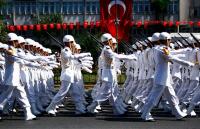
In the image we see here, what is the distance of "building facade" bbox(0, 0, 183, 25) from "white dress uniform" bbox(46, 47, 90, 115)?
63458mm

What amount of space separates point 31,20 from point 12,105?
2619 inches

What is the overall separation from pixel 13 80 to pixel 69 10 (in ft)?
219

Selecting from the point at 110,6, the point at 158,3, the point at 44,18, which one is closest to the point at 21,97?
the point at 110,6

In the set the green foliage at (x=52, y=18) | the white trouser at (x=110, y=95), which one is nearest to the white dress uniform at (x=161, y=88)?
the white trouser at (x=110, y=95)

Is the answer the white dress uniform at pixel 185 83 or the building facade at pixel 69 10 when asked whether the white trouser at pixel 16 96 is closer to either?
the white dress uniform at pixel 185 83

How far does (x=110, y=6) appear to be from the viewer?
3597cm

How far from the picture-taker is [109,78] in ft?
56.2

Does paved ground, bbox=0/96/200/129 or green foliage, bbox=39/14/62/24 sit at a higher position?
paved ground, bbox=0/96/200/129

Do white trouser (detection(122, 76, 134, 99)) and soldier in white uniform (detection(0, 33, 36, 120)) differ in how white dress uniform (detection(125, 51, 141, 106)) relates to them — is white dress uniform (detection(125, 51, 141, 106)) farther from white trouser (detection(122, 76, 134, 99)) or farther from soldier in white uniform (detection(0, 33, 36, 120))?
soldier in white uniform (detection(0, 33, 36, 120))

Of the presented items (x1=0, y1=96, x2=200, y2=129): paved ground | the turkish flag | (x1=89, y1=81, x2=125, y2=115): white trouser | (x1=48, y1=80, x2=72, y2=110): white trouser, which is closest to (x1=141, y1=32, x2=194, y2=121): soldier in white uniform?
(x1=0, y1=96, x2=200, y2=129): paved ground

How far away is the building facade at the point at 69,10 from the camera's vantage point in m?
81.4

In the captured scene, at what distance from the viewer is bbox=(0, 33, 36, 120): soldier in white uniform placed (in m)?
15.9

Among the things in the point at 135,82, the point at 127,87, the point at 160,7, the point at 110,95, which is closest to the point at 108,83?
the point at 110,95

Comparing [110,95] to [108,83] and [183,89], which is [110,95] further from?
[183,89]
